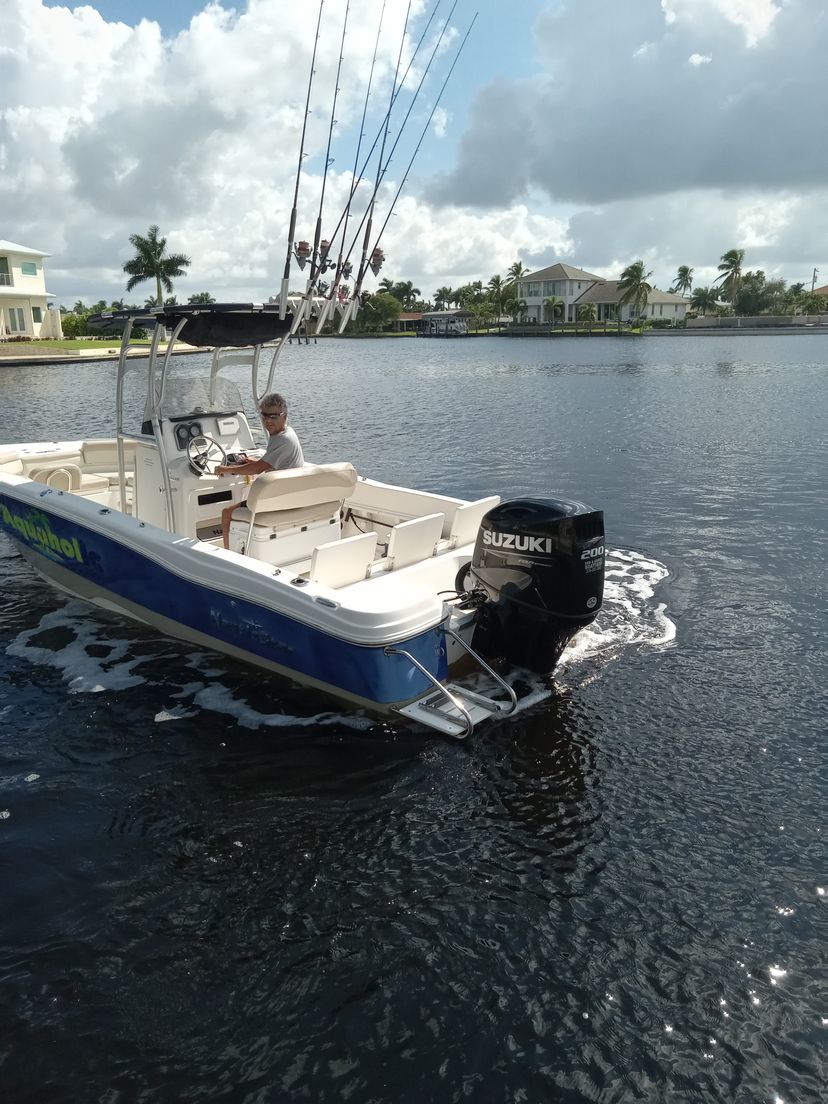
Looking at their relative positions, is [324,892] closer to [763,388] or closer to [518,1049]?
[518,1049]

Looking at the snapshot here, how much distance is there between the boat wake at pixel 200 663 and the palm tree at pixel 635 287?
10347cm

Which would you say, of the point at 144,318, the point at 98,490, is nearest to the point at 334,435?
the point at 98,490

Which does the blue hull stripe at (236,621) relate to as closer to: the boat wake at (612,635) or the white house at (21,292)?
the boat wake at (612,635)

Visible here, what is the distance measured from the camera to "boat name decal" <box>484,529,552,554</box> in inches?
218

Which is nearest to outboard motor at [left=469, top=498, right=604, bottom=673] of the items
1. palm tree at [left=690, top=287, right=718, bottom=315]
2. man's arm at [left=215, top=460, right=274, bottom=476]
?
man's arm at [left=215, top=460, right=274, bottom=476]

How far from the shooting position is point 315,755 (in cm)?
554

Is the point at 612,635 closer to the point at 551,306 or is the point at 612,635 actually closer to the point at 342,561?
the point at 342,561

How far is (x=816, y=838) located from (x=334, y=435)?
16.6 metres

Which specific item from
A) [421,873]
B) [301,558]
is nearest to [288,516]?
[301,558]

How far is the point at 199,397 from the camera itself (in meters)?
7.68

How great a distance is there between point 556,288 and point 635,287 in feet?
34.4

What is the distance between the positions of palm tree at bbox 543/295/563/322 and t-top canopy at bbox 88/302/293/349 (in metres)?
106

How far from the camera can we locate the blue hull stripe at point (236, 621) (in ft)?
18.1

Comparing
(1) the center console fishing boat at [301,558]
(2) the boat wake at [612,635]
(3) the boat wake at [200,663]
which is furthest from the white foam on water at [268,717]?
(2) the boat wake at [612,635]
